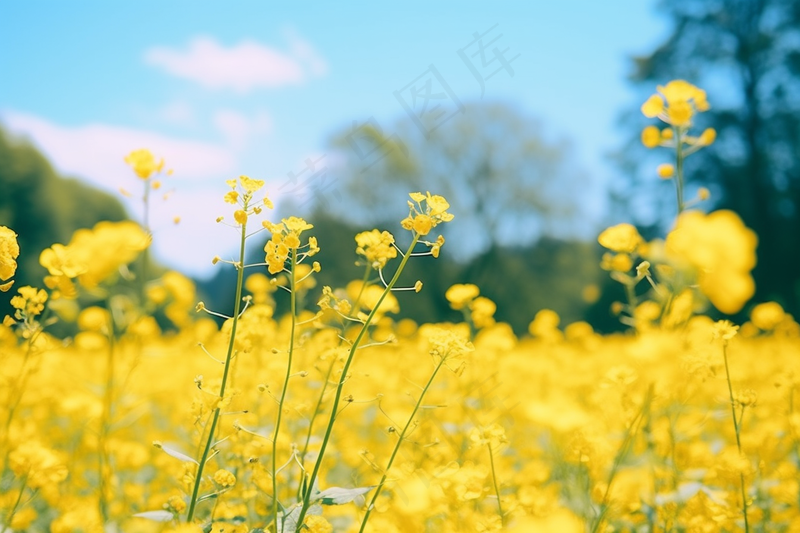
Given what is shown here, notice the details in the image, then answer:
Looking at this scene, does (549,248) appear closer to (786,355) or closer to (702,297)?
(786,355)

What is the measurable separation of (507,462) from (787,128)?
17170mm

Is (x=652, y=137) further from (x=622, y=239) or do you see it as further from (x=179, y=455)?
(x=179, y=455)

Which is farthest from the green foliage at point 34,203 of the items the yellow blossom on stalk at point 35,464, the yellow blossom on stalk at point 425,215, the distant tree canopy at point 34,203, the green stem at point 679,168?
the green stem at point 679,168

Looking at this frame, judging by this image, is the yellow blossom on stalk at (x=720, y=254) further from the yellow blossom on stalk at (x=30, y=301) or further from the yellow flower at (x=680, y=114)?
the yellow blossom on stalk at (x=30, y=301)

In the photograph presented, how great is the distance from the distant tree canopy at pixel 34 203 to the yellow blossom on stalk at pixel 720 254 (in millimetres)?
15459

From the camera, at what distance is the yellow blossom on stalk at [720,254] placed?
1.17 meters

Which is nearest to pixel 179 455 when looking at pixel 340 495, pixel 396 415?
pixel 340 495

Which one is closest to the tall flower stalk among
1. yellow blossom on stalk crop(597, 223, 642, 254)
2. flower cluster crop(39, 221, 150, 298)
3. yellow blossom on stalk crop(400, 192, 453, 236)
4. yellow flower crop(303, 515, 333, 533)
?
yellow blossom on stalk crop(400, 192, 453, 236)

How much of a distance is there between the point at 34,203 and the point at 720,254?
55.5ft

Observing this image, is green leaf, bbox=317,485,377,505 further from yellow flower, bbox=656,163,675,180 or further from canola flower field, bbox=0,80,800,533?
yellow flower, bbox=656,163,675,180

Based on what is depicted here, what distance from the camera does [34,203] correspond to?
15.3 metres

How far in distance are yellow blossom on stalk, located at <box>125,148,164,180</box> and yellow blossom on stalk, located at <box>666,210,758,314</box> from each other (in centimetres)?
129

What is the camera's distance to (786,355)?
581 centimetres

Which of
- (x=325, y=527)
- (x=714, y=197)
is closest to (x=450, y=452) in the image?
(x=325, y=527)
